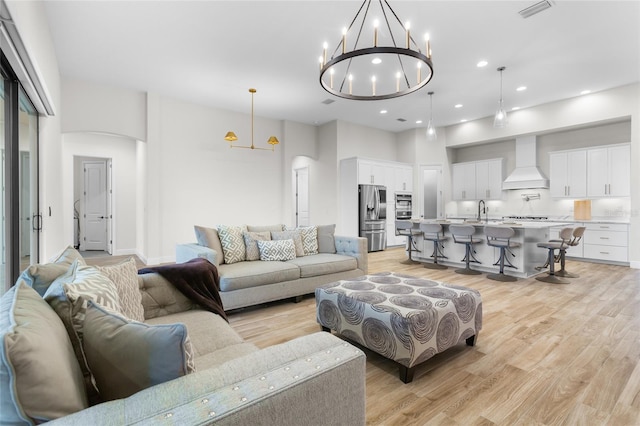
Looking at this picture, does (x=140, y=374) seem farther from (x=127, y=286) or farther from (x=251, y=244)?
(x=251, y=244)

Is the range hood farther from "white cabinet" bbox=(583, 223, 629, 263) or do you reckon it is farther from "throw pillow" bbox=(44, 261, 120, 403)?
"throw pillow" bbox=(44, 261, 120, 403)

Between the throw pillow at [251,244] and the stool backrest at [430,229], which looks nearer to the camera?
the throw pillow at [251,244]

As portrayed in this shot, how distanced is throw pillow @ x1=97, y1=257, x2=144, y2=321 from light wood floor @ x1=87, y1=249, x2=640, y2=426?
44.8 inches

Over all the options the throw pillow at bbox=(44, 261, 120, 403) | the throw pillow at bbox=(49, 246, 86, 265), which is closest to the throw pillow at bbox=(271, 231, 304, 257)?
the throw pillow at bbox=(49, 246, 86, 265)

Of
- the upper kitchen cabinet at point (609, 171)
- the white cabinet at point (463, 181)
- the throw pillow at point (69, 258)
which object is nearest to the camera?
the throw pillow at point (69, 258)

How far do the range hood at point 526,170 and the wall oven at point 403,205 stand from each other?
227 centimetres

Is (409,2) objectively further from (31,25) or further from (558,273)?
(558,273)

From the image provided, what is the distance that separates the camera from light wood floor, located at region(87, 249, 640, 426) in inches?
68.4

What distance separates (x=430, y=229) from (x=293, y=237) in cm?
279

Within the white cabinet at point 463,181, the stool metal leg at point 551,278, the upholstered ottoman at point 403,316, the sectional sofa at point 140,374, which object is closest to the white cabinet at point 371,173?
the white cabinet at point 463,181

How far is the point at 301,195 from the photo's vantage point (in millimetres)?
9492

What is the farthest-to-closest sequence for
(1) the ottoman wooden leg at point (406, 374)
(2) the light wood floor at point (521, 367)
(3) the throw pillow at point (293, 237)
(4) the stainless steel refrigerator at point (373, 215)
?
(4) the stainless steel refrigerator at point (373, 215) < (3) the throw pillow at point (293, 237) < (1) the ottoman wooden leg at point (406, 374) < (2) the light wood floor at point (521, 367)

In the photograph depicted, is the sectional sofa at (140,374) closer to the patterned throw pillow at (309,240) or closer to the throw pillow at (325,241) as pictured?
the patterned throw pillow at (309,240)

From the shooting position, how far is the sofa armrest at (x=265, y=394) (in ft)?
2.27
